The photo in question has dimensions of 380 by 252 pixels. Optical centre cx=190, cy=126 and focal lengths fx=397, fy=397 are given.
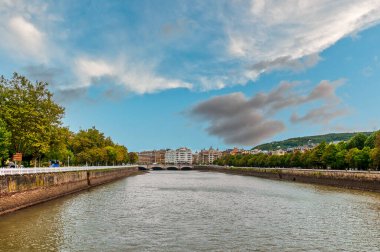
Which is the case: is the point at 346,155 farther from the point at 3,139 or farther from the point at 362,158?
the point at 3,139

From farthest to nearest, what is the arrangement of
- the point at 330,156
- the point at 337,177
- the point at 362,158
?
1. the point at 330,156
2. the point at 362,158
3. the point at 337,177

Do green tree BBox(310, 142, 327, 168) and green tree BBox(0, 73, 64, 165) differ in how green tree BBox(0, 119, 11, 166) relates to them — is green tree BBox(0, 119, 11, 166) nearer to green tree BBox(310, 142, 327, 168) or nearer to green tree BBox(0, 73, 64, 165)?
green tree BBox(0, 73, 64, 165)

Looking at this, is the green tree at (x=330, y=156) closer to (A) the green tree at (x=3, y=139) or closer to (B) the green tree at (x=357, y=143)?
(B) the green tree at (x=357, y=143)

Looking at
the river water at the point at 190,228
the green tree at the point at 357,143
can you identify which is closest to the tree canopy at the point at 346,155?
the green tree at the point at 357,143

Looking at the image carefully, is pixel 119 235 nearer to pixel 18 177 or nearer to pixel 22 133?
pixel 18 177

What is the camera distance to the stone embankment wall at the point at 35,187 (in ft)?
112

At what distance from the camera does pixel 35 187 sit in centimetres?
4259

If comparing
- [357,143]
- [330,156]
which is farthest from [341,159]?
[357,143]


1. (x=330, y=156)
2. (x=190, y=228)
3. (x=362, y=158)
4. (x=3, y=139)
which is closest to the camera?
(x=190, y=228)

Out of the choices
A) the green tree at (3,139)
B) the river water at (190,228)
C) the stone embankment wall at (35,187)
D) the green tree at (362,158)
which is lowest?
the river water at (190,228)

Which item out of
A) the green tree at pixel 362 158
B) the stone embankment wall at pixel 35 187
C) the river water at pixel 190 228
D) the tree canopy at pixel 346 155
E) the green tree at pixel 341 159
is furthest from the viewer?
the green tree at pixel 341 159

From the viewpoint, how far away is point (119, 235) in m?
25.9

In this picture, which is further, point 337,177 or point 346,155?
point 346,155

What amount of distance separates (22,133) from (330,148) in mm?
83372
